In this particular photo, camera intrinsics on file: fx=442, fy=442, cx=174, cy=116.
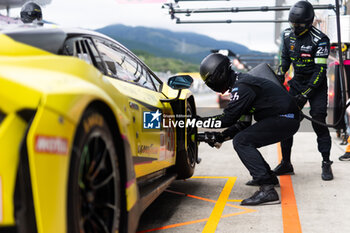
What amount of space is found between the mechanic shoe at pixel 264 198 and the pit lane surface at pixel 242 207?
7 centimetres

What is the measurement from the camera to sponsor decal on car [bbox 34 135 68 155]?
1682 millimetres

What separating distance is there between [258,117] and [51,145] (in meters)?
3.31

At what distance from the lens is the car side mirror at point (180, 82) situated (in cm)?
435

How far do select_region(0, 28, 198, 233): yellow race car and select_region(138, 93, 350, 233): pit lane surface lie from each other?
65 cm

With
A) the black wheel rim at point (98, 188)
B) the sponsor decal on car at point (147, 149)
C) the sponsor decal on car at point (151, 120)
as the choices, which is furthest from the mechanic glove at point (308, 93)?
the black wheel rim at point (98, 188)

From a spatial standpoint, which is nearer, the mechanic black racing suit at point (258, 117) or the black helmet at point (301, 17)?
the mechanic black racing suit at point (258, 117)

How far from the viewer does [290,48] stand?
223 inches

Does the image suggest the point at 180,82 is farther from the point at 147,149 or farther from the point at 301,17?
the point at 301,17

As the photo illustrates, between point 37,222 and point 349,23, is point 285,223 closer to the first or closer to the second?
point 37,222

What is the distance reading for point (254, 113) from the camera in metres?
4.71

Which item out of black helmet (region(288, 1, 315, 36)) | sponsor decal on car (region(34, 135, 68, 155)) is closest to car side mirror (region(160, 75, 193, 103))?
black helmet (region(288, 1, 315, 36))

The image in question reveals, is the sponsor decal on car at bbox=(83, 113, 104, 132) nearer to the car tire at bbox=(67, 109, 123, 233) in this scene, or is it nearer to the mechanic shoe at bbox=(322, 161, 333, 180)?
the car tire at bbox=(67, 109, 123, 233)

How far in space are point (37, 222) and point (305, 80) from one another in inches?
180

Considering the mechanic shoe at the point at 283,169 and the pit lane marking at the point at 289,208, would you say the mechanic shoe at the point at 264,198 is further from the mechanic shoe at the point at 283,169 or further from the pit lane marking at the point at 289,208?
the mechanic shoe at the point at 283,169
